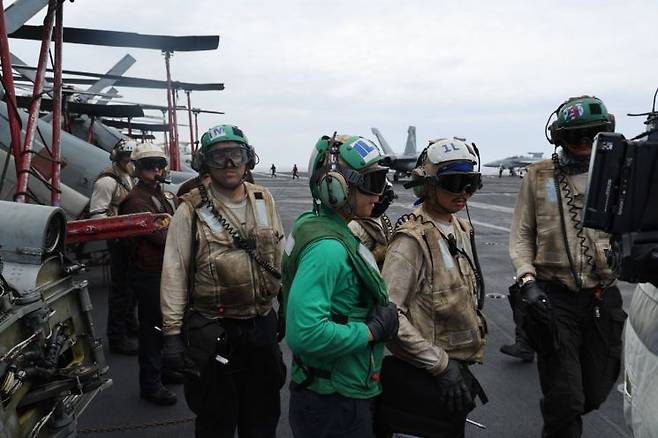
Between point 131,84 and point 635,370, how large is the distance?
1425 centimetres

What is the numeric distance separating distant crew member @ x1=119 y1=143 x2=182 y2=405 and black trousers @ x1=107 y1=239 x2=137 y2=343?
919 millimetres

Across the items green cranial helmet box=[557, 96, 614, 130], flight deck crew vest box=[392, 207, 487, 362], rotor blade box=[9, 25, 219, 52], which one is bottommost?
flight deck crew vest box=[392, 207, 487, 362]

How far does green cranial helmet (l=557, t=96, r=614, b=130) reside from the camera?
304cm

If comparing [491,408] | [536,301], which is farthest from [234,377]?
[491,408]

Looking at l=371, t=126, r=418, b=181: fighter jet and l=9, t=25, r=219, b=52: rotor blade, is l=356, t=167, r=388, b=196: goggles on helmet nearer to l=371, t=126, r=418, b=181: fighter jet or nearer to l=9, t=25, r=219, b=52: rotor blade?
l=371, t=126, r=418, b=181: fighter jet

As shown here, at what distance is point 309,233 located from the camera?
2031mm

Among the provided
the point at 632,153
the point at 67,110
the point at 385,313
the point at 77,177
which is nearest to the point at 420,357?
the point at 385,313

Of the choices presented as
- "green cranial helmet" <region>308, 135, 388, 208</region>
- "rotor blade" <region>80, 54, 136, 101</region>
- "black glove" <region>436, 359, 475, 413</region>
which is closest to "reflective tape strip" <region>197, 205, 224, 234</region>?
"green cranial helmet" <region>308, 135, 388, 208</region>

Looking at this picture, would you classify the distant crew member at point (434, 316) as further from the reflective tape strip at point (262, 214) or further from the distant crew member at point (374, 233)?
the distant crew member at point (374, 233)

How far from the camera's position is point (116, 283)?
533 cm

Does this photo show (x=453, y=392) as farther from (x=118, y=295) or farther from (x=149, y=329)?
(x=118, y=295)

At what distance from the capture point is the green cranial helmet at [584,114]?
9.97 feet

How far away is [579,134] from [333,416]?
2138 millimetres

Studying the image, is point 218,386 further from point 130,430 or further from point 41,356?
point 130,430
